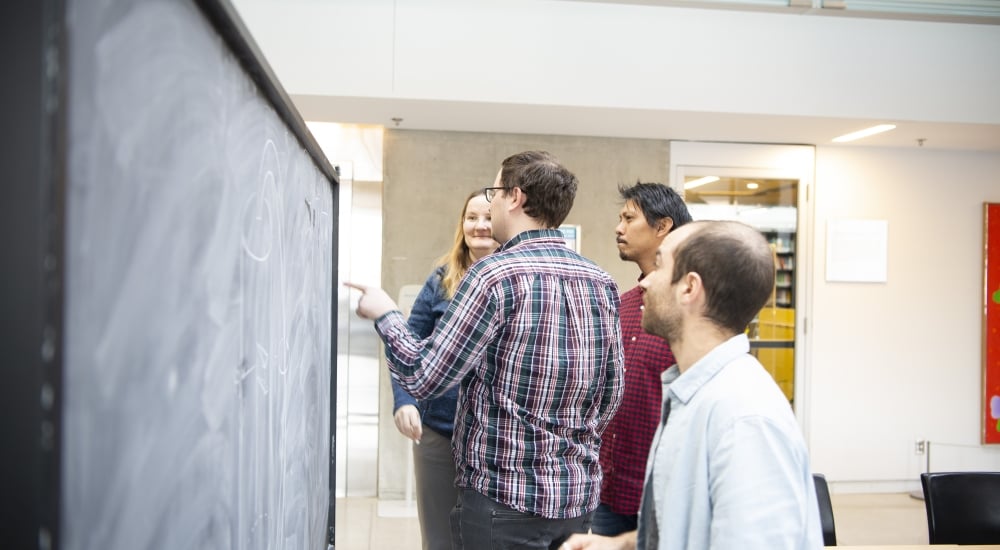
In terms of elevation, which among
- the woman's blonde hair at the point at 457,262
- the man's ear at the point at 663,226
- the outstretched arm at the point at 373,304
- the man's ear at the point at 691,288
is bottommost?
the outstretched arm at the point at 373,304

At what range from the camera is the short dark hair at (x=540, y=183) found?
5.76 feet

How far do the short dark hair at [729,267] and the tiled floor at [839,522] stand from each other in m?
3.38

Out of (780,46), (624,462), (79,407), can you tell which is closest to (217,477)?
(79,407)

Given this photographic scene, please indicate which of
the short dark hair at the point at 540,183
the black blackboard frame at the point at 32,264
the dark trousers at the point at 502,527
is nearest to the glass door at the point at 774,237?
the short dark hair at the point at 540,183

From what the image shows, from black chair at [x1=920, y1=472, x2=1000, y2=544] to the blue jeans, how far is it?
38.7 inches

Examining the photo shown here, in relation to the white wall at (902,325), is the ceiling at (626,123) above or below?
above

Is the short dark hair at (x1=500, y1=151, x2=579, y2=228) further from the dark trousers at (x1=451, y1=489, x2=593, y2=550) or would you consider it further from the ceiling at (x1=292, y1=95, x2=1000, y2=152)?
the ceiling at (x1=292, y1=95, x2=1000, y2=152)

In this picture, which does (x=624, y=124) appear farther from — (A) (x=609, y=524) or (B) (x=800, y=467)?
(B) (x=800, y=467)

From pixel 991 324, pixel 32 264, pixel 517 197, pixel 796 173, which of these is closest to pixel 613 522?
Answer: pixel 517 197

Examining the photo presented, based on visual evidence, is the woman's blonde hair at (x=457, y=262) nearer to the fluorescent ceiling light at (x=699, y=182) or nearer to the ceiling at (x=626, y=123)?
the ceiling at (x=626, y=123)

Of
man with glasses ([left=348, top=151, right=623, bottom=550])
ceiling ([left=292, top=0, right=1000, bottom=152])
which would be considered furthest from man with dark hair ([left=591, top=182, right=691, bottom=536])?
ceiling ([left=292, top=0, right=1000, bottom=152])

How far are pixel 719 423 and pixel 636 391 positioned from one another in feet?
3.43

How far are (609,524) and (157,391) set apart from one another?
1.88 meters

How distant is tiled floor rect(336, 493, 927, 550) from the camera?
424 cm
